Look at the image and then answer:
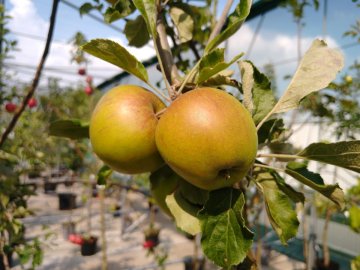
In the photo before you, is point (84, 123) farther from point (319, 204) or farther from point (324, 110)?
point (319, 204)

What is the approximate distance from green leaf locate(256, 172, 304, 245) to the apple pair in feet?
0.30

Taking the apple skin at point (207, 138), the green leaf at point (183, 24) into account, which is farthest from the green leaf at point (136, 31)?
the apple skin at point (207, 138)

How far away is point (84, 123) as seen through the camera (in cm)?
64

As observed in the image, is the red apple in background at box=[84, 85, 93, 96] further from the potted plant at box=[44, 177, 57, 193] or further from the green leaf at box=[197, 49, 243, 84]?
the potted plant at box=[44, 177, 57, 193]

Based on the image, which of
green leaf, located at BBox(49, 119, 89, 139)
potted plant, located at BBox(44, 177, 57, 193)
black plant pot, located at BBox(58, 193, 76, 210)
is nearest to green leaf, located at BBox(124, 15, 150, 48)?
green leaf, located at BBox(49, 119, 89, 139)

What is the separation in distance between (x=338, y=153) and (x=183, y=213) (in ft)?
0.85

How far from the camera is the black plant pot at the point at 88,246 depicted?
3.92m

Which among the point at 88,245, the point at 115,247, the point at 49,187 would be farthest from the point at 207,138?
the point at 49,187

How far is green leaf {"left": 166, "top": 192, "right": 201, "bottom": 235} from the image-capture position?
0.53 meters

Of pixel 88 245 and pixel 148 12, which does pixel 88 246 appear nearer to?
pixel 88 245

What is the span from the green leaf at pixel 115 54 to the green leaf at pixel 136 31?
31 cm

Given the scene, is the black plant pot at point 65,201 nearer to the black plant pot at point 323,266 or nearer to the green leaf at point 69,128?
the black plant pot at point 323,266

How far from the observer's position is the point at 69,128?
25.2 inches

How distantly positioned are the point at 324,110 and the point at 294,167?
0.76 metres
